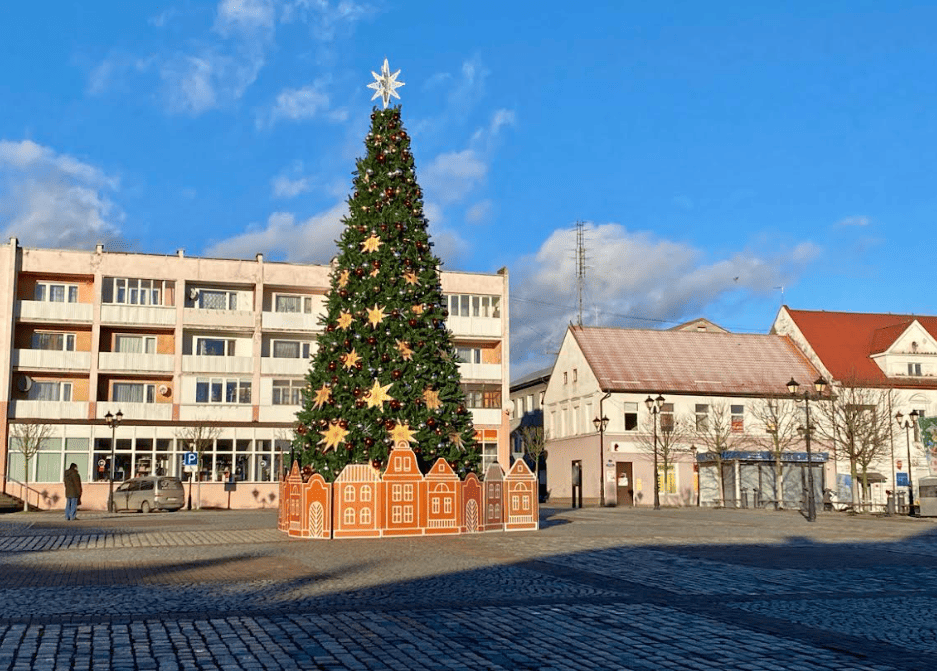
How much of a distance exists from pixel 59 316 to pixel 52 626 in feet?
149

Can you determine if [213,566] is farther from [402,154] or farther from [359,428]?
[402,154]

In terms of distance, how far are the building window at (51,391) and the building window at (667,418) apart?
31.6m

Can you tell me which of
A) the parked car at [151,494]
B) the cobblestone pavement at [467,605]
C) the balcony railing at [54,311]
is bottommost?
the cobblestone pavement at [467,605]

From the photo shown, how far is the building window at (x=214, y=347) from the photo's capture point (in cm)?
5419

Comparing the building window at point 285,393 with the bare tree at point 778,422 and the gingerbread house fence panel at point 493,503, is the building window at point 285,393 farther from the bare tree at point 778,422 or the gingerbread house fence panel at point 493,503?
the gingerbread house fence panel at point 493,503

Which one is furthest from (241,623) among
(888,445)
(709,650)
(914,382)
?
(914,382)

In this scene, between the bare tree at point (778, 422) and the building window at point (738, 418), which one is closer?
the bare tree at point (778, 422)

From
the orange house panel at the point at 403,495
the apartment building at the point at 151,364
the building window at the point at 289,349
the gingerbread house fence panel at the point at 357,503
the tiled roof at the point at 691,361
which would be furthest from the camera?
the tiled roof at the point at 691,361

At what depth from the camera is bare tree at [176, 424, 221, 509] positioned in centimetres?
5072

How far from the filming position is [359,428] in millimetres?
23422

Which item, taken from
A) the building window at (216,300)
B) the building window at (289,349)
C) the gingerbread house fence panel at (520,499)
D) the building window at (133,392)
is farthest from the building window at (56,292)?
the gingerbread house fence panel at (520,499)

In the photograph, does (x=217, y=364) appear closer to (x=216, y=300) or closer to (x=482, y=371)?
(x=216, y=300)

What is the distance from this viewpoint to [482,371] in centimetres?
5703

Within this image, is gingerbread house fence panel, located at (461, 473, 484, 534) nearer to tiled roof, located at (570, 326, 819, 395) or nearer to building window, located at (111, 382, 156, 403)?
building window, located at (111, 382, 156, 403)
